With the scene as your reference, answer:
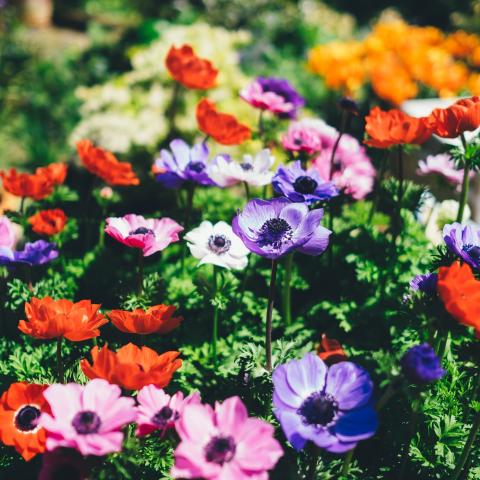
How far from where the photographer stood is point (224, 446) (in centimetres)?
100

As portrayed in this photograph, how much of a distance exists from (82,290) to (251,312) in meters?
0.62

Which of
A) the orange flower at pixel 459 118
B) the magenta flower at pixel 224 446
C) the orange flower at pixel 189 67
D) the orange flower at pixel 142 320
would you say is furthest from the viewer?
the orange flower at pixel 189 67

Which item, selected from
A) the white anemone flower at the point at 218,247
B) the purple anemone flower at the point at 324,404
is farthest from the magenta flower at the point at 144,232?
the purple anemone flower at the point at 324,404

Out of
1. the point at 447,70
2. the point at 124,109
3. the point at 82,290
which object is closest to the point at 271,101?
the point at 82,290

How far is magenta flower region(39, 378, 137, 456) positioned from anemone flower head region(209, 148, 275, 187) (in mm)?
817

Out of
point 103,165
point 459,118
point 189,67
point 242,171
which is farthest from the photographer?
point 189,67

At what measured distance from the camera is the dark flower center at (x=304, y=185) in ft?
5.16

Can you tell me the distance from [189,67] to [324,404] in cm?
151

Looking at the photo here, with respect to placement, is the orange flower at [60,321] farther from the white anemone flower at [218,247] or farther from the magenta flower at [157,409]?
the white anemone flower at [218,247]

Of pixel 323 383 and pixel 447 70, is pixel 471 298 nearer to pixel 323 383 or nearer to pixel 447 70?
pixel 323 383

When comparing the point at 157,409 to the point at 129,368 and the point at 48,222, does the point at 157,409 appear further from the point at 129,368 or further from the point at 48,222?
the point at 48,222

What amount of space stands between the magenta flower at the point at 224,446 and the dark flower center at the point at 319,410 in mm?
133

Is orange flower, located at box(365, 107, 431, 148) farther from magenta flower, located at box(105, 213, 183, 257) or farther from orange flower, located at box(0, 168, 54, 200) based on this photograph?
Answer: orange flower, located at box(0, 168, 54, 200)

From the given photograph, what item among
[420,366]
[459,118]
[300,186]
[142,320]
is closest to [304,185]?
[300,186]
